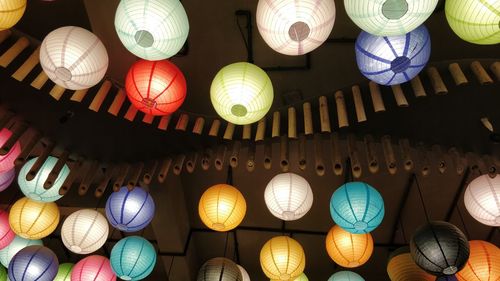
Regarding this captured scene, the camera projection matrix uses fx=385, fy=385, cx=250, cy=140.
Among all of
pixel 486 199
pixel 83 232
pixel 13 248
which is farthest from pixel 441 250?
pixel 13 248

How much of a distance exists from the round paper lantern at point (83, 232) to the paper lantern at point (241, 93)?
168cm

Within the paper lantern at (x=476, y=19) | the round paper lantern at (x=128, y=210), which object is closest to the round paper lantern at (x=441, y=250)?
the paper lantern at (x=476, y=19)

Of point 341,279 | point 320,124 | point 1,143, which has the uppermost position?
point 320,124

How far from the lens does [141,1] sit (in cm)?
227

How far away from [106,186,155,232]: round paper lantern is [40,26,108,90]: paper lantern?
3.72ft

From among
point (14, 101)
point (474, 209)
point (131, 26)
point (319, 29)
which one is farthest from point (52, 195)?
point (474, 209)

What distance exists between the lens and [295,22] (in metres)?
2.23

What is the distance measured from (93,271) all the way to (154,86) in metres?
2.01

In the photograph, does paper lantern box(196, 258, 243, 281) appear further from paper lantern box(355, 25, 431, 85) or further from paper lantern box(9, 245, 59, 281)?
paper lantern box(355, 25, 431, 85)

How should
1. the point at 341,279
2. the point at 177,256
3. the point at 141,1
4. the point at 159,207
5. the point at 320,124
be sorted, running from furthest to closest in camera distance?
the point at 177,256, the point at 159,207, the point at 341,279, the point at 320,124, the point at 141,1

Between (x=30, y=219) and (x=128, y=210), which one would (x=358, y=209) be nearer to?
(x=128, y=210)

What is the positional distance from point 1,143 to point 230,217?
2.01m

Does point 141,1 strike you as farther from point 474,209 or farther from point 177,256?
point 177,256

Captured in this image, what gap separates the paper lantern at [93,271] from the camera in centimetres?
358
